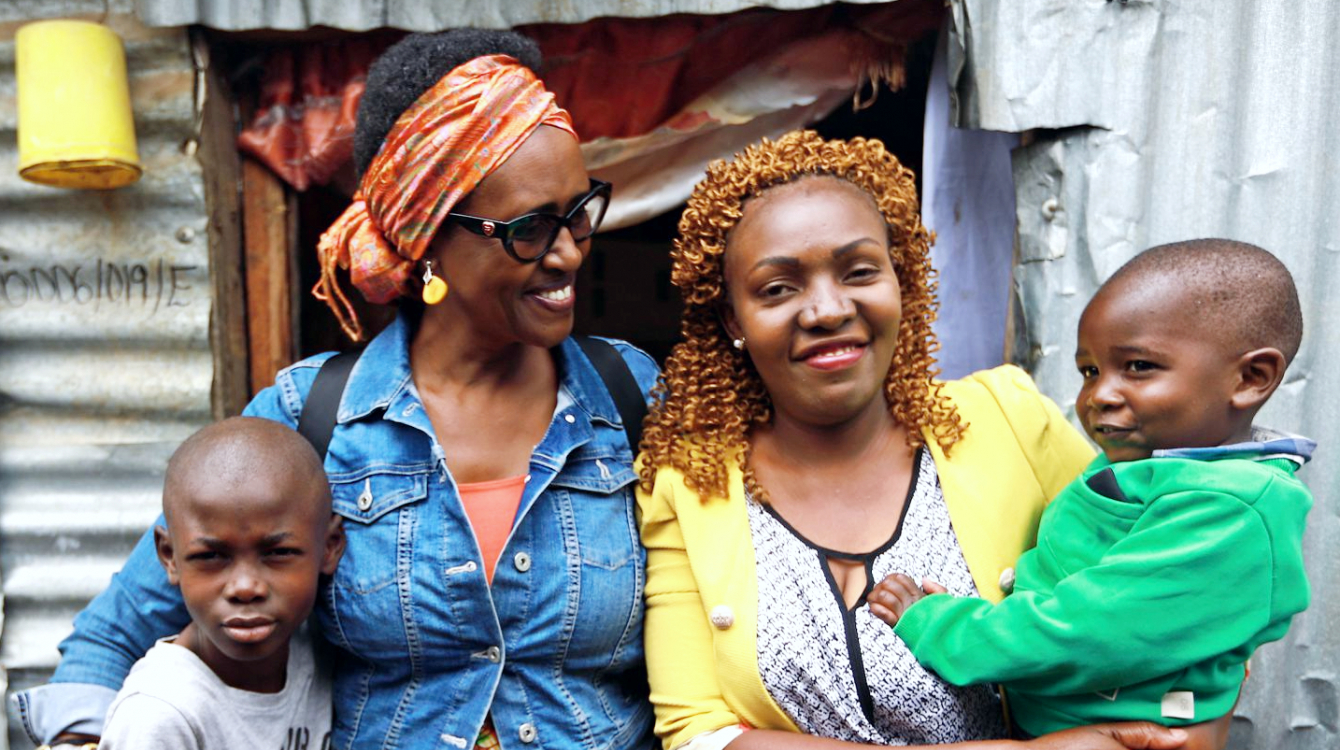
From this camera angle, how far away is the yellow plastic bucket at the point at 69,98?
2.79m

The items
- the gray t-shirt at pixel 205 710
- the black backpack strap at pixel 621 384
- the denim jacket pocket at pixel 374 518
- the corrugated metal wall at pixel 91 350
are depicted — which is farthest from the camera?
the corrugated metal wall at pixel 91 350

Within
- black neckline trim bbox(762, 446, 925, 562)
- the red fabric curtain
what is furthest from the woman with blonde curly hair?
the red fabric curtain

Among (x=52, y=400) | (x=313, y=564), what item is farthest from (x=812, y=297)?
(x=52, y=400)

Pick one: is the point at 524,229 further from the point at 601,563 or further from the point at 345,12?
the point at 345,12

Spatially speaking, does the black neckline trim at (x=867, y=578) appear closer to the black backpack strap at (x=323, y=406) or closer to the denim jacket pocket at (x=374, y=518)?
the denim jacket pocket at (x=374, y=518)

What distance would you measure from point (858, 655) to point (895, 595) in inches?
5.2

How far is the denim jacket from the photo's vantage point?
6.50 ft

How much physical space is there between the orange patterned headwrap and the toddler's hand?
3.68ft

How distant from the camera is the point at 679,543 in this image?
6.81 ft

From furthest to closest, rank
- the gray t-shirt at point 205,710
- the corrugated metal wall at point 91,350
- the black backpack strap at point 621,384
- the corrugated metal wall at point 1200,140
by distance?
the corrugated metal wall at point 91,350 < the corrugated metal wall at point 1200,140 < the black backpack strap at point 621,384 < the gray t-shirt at point 205,710

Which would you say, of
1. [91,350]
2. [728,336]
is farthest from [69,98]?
[728,336]

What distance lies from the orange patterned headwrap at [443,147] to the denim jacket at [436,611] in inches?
13.5

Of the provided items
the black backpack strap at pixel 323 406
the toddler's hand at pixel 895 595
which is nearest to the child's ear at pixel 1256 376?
the toddler's hand at pixel 895 595

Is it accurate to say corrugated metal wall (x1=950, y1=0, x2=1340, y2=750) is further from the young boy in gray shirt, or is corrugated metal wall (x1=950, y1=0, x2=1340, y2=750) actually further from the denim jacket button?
the young boy in gray shirt
